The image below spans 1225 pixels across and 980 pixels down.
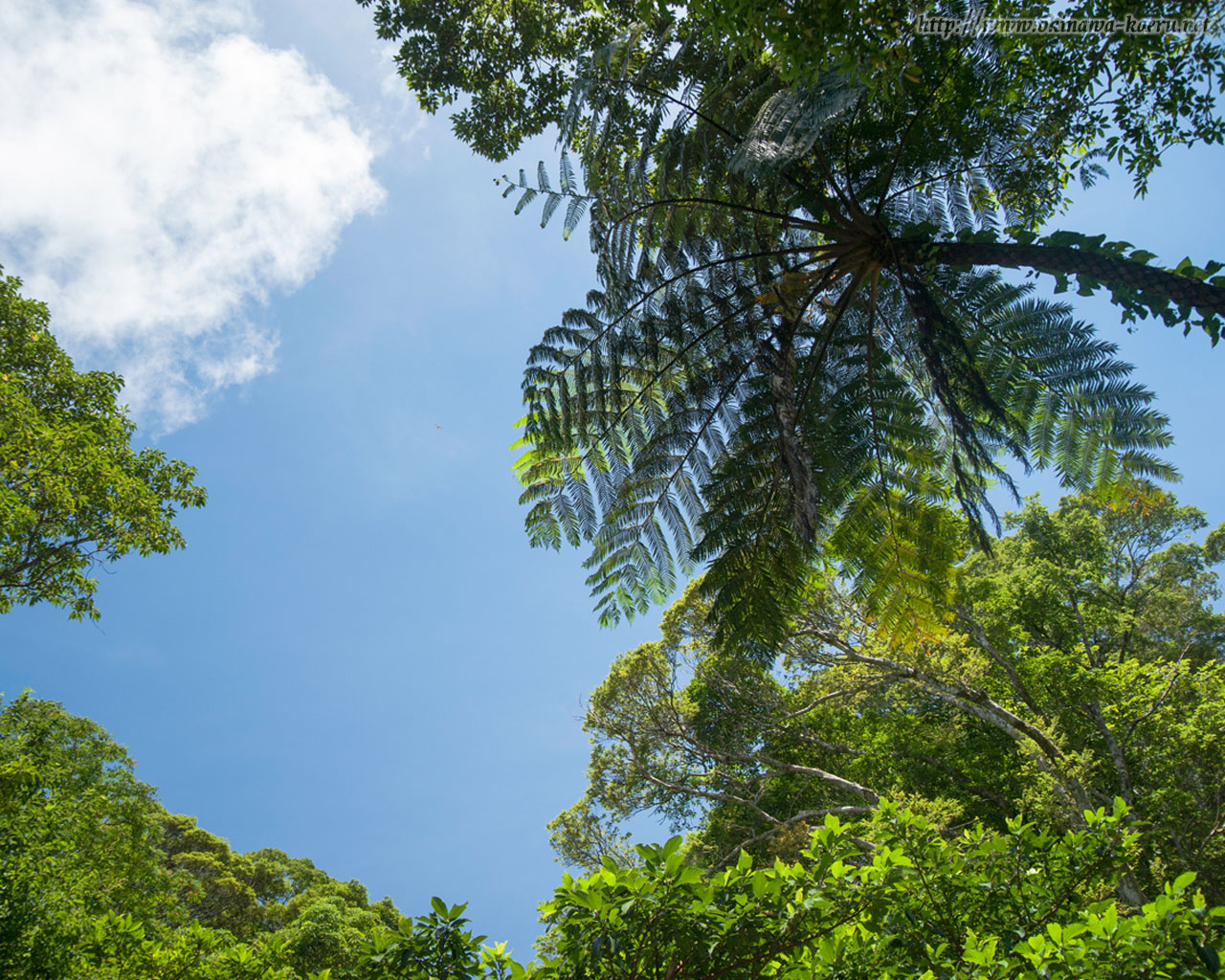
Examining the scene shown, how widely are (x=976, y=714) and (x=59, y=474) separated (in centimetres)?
1327

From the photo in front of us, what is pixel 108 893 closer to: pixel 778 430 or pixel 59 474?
pixel 59 474

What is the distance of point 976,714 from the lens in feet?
37.5

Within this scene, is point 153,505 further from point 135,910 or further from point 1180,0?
point 1180,0

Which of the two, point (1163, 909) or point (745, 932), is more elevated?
point (745, 932)

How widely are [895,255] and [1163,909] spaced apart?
11.0 ft

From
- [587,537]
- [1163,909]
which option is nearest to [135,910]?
[587,537]

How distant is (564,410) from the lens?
4.93 m

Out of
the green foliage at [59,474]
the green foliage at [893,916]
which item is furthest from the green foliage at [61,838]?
the green foliage at [893,916]

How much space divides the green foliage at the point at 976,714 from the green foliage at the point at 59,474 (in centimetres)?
826

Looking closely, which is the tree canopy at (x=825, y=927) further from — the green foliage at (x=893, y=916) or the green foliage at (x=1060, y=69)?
the green foliage at (x=1060, y=69)

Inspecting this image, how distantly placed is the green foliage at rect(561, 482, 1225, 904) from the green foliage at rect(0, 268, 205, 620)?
8.26 metres

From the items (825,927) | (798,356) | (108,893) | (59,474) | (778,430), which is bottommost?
(825,927)

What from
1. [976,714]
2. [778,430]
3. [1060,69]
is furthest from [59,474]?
[976,714]

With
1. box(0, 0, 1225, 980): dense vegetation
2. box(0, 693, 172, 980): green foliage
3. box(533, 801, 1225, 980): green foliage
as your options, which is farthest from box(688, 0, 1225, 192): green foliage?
box(0, 693, 172, 980): green foliage
